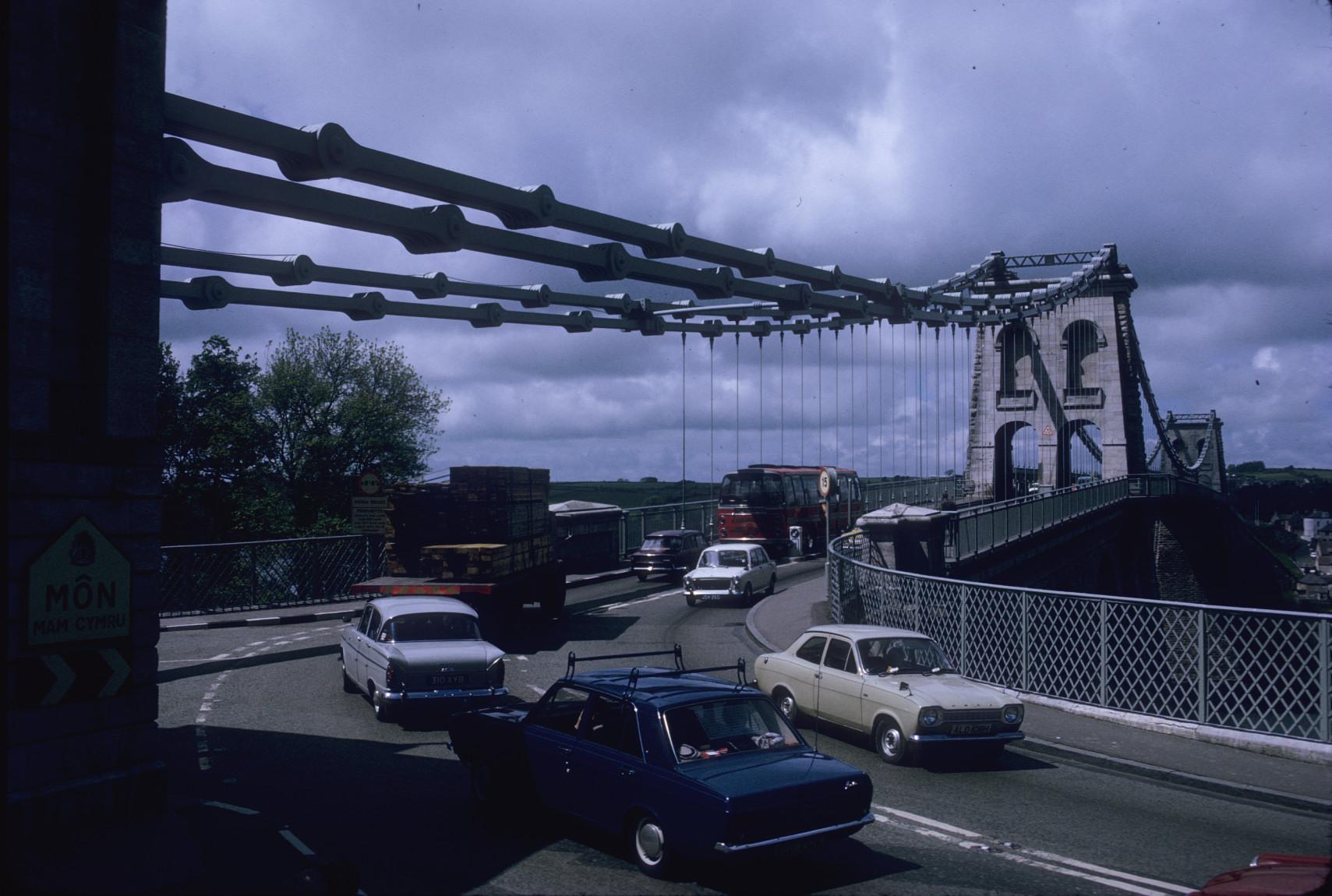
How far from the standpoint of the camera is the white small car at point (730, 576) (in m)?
26.9

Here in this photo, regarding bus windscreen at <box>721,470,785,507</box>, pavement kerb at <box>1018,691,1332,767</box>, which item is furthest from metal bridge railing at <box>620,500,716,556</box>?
pavement kerb at <box>1018,691,1332,767</box>

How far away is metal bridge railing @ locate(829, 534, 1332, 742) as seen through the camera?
11.5 meters

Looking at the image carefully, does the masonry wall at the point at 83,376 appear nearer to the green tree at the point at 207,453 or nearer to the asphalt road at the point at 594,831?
the asphalt road at the point at 594,831

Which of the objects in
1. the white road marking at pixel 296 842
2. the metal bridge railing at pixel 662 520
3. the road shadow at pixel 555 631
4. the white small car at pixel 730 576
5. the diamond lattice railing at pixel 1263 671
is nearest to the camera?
the white road marking at pixel 296 842

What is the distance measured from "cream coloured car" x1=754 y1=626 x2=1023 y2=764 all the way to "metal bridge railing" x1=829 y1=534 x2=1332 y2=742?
2.66 meters

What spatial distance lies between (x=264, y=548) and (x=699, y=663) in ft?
45.4

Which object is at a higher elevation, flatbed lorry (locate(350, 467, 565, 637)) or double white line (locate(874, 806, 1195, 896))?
flatbed lorry (locate(350, 467, 565, 637))

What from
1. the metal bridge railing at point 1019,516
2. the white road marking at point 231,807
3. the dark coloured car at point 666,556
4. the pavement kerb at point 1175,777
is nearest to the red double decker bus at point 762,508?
the dark coloured car at point 666,556

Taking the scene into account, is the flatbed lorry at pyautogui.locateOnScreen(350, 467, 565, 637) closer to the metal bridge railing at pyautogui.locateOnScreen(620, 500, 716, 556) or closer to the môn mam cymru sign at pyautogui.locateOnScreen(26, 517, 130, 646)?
the môn mam cymru sign at pyautogui.locateOnScreen(26, 517, 130, 646)

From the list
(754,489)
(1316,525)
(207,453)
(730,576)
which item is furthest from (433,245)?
(1316,525)

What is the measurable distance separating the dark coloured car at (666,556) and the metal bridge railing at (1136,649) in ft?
51.3

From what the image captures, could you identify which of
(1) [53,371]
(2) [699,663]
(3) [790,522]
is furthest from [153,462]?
(3) [790,522]

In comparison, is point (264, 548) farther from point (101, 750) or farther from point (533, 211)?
point (101, 750)

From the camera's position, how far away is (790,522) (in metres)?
40.2
